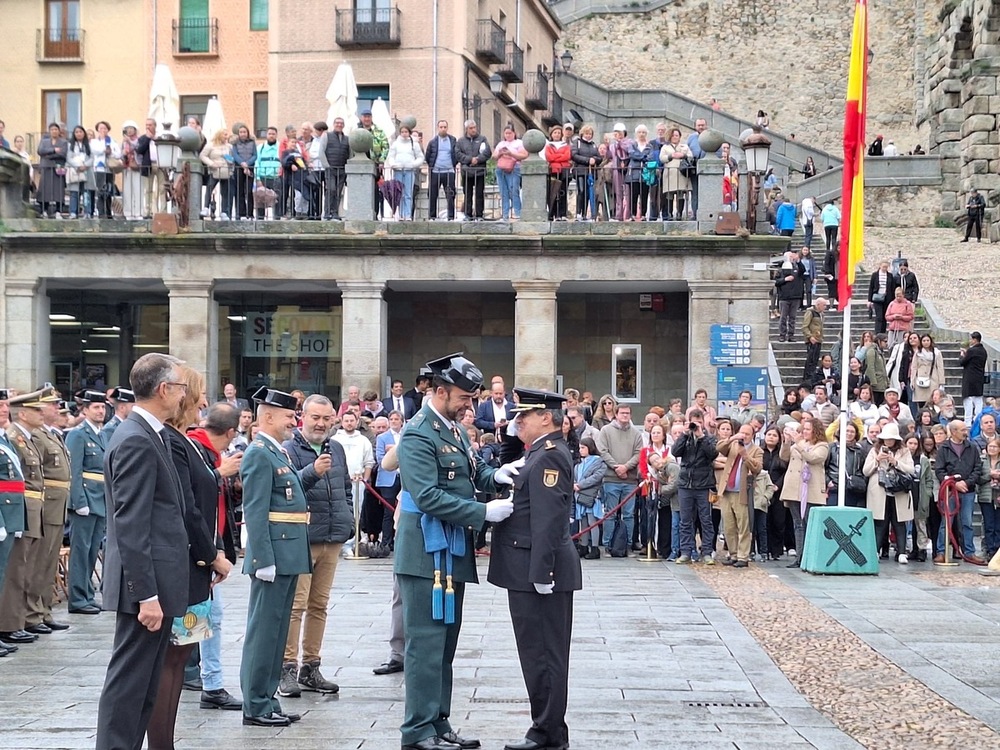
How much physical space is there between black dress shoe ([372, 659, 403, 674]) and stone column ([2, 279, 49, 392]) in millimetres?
16320

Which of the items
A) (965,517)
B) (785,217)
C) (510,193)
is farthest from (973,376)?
(510,193)

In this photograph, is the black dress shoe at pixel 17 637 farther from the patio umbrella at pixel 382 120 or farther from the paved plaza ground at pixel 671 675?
the patio umbrella at pixel 382 120

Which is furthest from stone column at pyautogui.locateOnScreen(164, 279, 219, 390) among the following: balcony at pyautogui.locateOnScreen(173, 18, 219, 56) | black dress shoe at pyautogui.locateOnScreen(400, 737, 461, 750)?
black dress shoe at pyautogui.locateOnScreen(400, 737, 461, 750)

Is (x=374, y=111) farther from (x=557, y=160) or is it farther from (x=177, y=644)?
(x=177, y=644)

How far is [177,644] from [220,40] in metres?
31.3

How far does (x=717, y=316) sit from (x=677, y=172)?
2.42 metres

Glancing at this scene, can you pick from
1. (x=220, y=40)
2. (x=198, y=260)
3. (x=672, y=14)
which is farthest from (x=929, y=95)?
(x=198, y=260)

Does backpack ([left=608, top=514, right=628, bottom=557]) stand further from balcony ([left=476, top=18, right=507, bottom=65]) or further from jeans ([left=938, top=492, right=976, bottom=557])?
balcony ([left=476, top=18, right=507, bottom=65])

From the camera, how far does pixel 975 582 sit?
14.9 meters

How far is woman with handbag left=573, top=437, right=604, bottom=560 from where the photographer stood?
683 inches

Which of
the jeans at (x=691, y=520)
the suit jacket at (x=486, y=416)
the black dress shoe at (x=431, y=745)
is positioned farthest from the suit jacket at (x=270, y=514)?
the suit jacket at (x=486, y=416)

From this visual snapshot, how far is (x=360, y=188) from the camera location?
23.4 m

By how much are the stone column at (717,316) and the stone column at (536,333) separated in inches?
91.8

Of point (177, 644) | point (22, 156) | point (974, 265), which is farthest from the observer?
point (974, 265)
